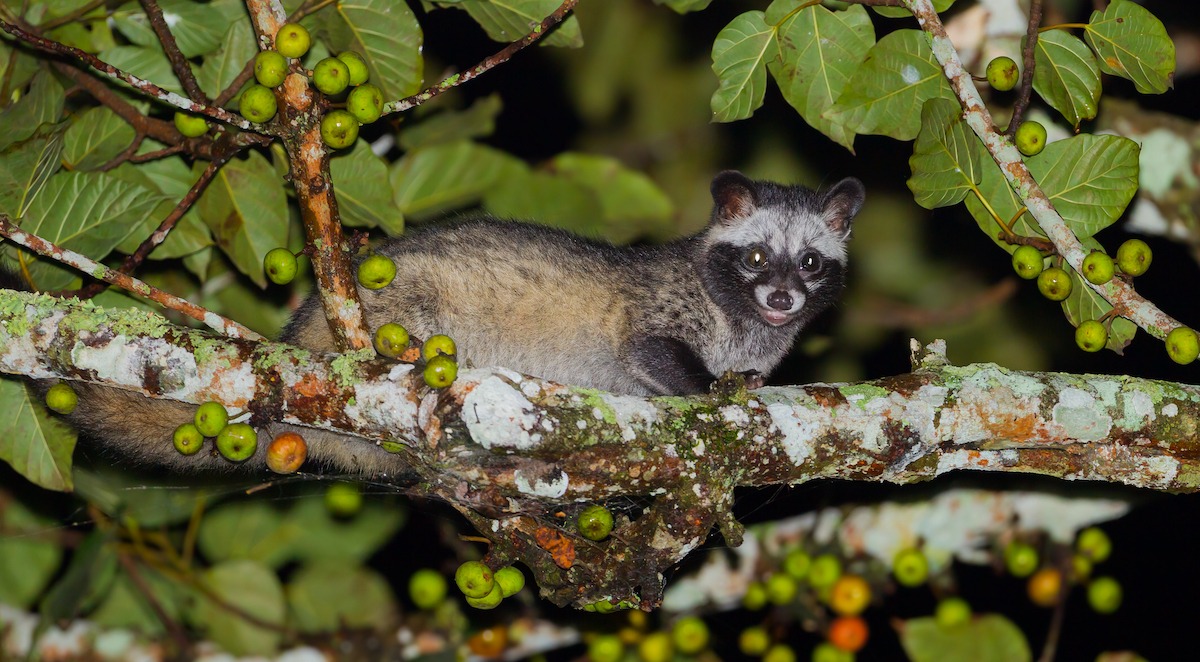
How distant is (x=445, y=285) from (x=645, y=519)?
5.23 ft

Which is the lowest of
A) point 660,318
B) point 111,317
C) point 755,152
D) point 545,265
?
point 755,152

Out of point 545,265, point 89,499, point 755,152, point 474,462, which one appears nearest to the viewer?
point 474,462

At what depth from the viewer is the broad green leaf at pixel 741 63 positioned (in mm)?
3744

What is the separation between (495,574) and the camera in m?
3.37

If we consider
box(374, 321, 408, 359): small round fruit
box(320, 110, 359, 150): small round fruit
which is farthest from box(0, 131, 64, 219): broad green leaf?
box(374, 321, 408, 359): small round fruit

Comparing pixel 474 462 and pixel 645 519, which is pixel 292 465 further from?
pixel 645 519

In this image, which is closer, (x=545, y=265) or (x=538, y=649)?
(x=545, y=265)

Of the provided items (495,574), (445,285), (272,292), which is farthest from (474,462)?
(272,292)

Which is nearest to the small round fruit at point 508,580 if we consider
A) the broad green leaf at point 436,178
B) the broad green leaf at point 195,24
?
the broad green leaf at point 436,178

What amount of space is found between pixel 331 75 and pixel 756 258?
2.40 m

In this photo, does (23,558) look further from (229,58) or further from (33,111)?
(229,58)

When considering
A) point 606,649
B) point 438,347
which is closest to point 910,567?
point 606,649

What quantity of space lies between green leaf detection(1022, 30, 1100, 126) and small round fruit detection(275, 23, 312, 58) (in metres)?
2.40

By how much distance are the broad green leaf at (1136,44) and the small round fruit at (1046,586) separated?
2.53 metres
